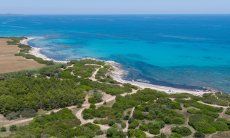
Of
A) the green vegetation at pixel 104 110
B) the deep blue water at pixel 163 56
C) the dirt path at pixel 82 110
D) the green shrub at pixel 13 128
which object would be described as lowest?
the deep blue water at pixel 163 56

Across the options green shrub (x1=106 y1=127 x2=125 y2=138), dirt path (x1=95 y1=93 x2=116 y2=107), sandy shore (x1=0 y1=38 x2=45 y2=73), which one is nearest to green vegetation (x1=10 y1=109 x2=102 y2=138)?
green shrub (x1=106 y1=127 x2=125 y2=138)

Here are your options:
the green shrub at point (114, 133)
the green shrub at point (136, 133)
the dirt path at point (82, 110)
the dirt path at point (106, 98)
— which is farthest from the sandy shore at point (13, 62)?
the green shrub at point (136, 133)

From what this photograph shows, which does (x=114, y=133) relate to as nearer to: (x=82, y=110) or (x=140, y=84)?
(x=82, y=110)

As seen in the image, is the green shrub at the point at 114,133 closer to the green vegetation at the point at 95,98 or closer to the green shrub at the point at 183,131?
the green shrub at the point at 183,131

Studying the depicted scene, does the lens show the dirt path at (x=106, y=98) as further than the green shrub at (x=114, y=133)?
Yes

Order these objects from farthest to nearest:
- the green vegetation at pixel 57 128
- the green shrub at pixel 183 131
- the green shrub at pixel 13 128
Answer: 1. the green shrub at pixel 183 131
2. the green shrub at pixel 13 128
3. the green vegetation at pixel 57 128

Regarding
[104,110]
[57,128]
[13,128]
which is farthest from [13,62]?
[57,128]

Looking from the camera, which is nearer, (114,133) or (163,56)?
(114,133)

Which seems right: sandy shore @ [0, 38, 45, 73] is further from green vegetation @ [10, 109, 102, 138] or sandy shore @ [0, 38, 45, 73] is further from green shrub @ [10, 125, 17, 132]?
green shrub @ [10, 125, 17, 132]

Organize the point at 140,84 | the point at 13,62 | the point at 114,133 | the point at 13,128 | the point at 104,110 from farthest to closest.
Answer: the point at 13,62 < the point at 140,84 < the point at 104,110 < the point at 13,128 < the point at 114,133
